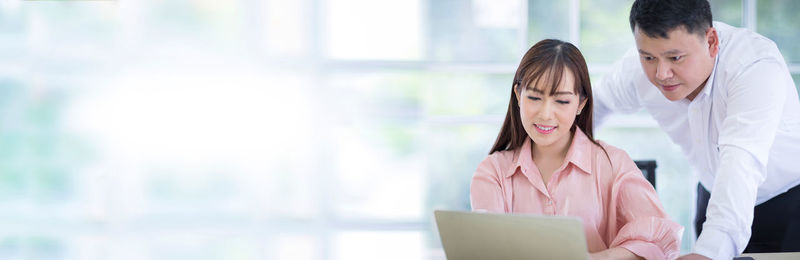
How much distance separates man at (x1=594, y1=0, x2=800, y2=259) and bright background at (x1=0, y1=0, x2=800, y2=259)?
2.83 m

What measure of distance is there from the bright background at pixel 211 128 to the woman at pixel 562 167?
321 centimetres

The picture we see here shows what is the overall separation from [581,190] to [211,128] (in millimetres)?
4111

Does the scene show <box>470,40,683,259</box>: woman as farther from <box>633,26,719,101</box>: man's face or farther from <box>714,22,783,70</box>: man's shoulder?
<box>714,22,783,70</box>: man's shoulder

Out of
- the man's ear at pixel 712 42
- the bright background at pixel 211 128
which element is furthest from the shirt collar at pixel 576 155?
the bright background at pixel 211 128

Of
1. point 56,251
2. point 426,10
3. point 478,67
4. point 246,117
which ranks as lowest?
point 56,251

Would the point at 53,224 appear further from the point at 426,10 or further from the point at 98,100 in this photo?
the point at 426,10

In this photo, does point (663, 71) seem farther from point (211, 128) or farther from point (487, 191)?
point (211, 128)

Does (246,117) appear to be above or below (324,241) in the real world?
above

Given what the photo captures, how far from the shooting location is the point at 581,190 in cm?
148

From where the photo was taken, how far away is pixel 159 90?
205 inches

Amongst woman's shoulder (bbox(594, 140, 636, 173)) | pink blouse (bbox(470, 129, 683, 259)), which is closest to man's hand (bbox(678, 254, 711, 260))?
pink blouse (bbox(470, 129, 683, 259))

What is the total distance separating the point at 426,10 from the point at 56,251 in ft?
9.78

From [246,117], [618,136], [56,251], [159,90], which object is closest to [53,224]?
[56,251]

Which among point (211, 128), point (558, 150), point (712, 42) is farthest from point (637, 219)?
point (211, 128)
